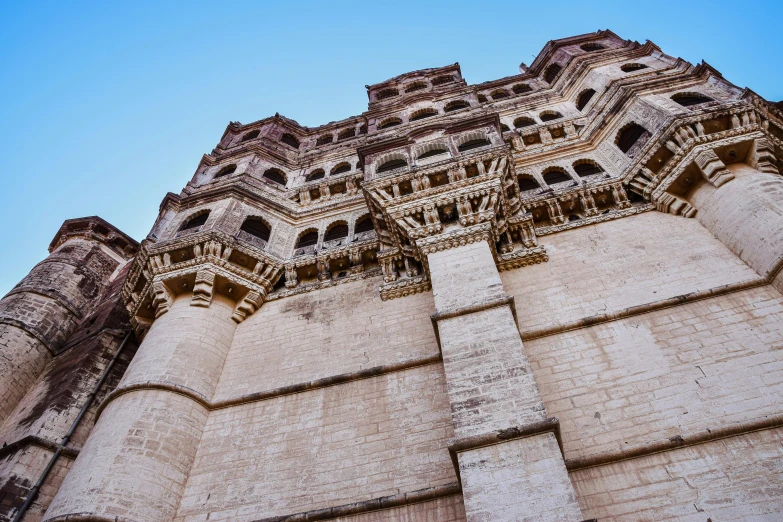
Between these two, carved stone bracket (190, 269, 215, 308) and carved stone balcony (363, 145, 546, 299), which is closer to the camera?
carved stone balcony (363, 145, 546, 299)

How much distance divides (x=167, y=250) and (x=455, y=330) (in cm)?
669

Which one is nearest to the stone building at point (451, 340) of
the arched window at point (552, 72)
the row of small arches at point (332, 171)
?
the row of small arches at point (332, 171)

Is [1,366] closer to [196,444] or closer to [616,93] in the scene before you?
[196,444]

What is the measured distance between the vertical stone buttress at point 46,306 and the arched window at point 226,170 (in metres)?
4.51

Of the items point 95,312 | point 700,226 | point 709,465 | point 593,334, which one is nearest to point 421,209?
point 593,334

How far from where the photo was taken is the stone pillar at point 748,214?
26.9 feet

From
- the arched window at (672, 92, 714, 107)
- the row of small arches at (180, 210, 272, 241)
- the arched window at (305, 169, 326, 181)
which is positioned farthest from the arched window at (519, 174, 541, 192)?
the arched window at (305, 169, 326, 181)

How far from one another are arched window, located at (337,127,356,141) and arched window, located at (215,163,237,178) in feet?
16.1

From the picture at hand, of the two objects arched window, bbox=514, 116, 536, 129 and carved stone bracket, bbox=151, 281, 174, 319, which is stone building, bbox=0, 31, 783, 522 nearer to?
carved stone bracket, bbox=151, 281, 174, 319

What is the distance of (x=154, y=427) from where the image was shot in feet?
25.8

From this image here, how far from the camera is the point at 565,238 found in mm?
10508

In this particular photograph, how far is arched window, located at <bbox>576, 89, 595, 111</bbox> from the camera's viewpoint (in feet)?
51.3

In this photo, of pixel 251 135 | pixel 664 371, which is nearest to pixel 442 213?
pixel 664 371

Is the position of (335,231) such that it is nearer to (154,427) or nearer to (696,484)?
(154,427)
